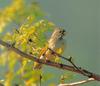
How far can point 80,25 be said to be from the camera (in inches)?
127

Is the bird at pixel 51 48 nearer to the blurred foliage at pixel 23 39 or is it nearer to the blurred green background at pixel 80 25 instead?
the blurred foliage at pixel 23 39

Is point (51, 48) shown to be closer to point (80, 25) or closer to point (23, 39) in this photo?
point (23, 39)

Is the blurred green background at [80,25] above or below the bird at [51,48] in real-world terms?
above

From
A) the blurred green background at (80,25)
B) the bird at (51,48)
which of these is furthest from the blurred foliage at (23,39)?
the blurred green background at (80,25)

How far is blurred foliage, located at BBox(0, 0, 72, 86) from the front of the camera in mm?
889

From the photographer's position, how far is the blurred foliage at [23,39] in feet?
2.92

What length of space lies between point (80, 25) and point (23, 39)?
6.87 feet

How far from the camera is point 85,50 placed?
324cm

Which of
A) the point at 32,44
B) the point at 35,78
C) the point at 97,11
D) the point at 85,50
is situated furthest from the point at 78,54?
the point at 35,78

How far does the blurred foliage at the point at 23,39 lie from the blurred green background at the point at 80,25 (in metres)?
1.89

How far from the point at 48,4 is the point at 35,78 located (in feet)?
7.40

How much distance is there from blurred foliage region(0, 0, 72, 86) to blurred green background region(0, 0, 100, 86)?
1886 millimetres

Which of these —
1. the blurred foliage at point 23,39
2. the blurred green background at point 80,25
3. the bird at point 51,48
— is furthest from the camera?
the blurred green background at point 80,25

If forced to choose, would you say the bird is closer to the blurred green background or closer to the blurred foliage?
the blurred foliage
